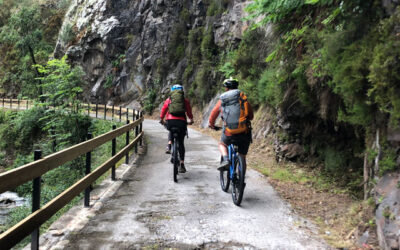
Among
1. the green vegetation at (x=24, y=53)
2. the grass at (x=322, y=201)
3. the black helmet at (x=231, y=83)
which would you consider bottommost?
the grass at (x=322, y=201)

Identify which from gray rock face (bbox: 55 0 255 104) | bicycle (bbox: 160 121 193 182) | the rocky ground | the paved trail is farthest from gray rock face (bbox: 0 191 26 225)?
gray rock face (bbox: 55 0 255 104)

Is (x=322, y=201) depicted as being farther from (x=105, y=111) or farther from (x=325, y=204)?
(x=105, y=111)

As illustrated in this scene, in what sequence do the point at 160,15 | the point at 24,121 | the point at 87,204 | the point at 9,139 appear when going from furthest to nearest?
the point at 160,15 → the point at 9,139 → the point at 24,121 → the point at 87,204

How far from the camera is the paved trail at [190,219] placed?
160 inches

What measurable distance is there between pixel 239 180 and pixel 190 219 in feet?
3.60

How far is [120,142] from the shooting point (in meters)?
14.2

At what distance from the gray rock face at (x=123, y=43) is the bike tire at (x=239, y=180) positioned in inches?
918

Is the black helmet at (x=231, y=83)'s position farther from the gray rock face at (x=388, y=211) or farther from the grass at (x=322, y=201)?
the gray rock face at (x=388, y=211)

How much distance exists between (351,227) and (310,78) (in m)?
3.04

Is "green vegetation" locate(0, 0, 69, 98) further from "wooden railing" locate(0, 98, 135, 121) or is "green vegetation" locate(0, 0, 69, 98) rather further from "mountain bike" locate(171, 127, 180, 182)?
"mountain bike" locate(171, 127, 180, 182)

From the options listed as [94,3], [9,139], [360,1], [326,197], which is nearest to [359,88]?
[360,1]

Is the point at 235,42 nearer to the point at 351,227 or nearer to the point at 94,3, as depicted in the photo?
the point at 351,227

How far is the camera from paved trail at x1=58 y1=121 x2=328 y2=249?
407 centimetres

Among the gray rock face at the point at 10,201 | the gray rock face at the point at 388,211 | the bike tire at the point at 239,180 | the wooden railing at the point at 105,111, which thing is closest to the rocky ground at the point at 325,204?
the gray rock face at the point at 388,211
